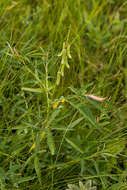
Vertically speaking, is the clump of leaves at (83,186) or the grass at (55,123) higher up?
the grass at (55,123)

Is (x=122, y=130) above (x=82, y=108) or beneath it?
beneath

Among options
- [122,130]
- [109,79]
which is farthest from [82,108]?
[109,79]

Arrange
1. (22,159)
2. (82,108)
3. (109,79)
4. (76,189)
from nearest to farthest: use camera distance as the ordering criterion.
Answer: (82,108), (76,189), (22,159), (109,79)

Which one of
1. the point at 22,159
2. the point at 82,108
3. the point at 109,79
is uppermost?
the point at 82,108

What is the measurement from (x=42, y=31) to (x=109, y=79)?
627mm

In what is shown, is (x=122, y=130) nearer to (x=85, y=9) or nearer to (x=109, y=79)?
(x=109, y=79)

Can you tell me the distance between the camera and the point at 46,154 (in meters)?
1.54

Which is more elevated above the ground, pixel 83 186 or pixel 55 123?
pixel 55 123

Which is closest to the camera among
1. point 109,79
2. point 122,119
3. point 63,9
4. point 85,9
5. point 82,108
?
point 82,108

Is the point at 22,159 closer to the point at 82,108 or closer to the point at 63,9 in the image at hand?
the point at 82,108

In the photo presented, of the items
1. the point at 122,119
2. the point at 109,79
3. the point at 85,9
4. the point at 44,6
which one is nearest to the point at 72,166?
the point at 122,119

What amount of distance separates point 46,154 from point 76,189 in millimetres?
247

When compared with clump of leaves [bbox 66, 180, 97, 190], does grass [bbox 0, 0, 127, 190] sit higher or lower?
higher

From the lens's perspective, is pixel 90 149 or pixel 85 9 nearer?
pixel 90 149
